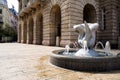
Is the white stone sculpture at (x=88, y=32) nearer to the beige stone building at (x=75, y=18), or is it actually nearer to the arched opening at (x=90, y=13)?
the beige stone building at (x=75, y=18)

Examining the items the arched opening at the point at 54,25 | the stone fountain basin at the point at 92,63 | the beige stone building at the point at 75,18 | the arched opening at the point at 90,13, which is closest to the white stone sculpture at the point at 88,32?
the stone fountain basin at the point at 92,63

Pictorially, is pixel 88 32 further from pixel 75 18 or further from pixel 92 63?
pixel 75 18

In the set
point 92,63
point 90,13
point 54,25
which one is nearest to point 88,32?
point 92,63

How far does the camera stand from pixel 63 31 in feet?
55.7

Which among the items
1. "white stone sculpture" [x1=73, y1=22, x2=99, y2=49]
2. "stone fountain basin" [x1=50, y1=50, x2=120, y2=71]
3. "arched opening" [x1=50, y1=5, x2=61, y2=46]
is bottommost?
"stone fountain basin" [x1=50, y1=50, x2=120, y2=71]

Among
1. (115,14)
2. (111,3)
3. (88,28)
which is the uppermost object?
(111,3)

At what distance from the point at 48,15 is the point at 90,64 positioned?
632 inches

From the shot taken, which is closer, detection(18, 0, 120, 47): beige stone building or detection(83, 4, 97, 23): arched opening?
detection(18, 0, 120, 47): beige stone building

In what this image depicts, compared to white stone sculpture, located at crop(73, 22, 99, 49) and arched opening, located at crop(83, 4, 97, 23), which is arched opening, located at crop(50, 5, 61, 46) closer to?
arched opening, located at crop(83, 4, 97, 23)

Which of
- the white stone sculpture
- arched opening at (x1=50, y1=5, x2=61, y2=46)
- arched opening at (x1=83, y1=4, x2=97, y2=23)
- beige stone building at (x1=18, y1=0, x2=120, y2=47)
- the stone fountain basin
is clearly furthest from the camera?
arched opening at (x1=50, y1=5, x2=61, y2=46)

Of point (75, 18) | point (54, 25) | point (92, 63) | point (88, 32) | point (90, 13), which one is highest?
point (90, 13)

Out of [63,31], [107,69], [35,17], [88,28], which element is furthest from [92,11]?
[107,69]

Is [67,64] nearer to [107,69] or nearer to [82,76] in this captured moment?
[82,76]

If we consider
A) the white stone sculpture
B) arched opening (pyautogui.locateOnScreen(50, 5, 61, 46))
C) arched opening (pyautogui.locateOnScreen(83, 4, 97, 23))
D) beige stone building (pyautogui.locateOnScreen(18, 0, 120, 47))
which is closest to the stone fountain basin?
the white stone sculpture
